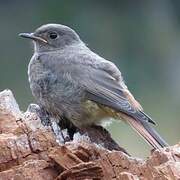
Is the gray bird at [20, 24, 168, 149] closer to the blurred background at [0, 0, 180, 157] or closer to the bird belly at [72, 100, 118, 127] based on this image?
the bird belly at [72, 100, 118, 127]

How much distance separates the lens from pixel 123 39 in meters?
19.3

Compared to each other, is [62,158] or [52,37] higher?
[52,37]

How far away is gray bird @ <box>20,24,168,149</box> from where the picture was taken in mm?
9398

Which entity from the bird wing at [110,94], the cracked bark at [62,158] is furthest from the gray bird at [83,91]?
the cracked bark at [62,158]

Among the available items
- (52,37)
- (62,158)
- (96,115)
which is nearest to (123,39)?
(52,37)

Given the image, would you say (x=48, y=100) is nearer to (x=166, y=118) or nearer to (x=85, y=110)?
(x=85, y=110)

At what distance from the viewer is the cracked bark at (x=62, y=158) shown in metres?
7.57

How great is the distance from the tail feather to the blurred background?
6.09 m

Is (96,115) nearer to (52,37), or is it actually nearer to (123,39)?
(52,37)

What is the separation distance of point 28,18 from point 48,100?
1059cm

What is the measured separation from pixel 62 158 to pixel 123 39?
11691 mm

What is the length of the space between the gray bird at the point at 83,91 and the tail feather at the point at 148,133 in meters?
0.01

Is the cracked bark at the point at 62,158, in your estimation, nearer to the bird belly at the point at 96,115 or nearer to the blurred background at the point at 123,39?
the bird belly at the point at 96,115

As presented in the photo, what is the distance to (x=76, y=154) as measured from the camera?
7.83 metres
